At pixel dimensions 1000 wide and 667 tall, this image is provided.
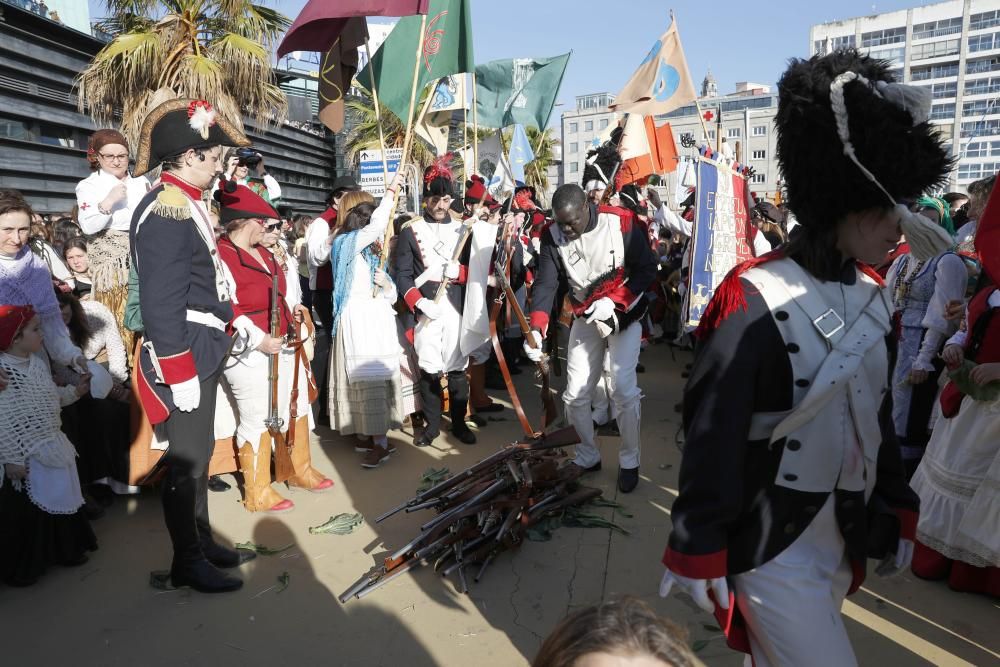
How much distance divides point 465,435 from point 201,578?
2.69 metres

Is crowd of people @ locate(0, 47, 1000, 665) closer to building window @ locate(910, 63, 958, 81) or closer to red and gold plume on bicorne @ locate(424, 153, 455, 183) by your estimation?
red and gold plume on bicorne @ locate(424, 153, 455, 183)

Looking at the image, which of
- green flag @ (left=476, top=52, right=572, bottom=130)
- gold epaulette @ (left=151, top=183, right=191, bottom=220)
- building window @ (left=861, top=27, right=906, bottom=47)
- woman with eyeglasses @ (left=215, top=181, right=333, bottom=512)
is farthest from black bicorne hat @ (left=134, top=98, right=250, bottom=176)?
building window @ (left=861, top=27, right=906, bottom=47)

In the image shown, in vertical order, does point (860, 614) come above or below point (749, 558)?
below

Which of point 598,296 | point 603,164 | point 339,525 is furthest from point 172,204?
point 603,164

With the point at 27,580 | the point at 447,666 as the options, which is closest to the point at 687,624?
the point at 447,666

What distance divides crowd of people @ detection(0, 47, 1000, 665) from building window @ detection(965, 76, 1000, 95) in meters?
88.9

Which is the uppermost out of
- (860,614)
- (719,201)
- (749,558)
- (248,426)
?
(719,201)

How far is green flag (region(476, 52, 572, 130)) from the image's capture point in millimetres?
9883

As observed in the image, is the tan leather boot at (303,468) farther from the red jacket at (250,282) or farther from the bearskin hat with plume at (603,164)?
the bearskin hat with plume at (603,164)

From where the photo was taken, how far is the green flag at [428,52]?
5820 mm

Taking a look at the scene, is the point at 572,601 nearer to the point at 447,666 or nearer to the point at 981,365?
the point at 447,666

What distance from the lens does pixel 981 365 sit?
3145 millimetres

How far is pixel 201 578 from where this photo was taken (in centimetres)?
343

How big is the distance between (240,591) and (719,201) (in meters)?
3.89
